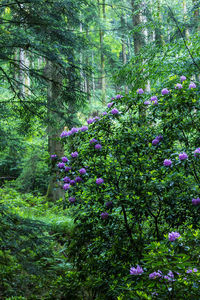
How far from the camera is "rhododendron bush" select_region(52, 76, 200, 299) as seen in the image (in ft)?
7.60

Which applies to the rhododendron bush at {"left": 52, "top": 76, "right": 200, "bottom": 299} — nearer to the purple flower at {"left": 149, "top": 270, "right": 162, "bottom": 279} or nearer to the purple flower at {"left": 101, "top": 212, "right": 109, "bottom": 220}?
the purple flower at {"left": 101, "top": 212, "right": 109, "bottom": 220}

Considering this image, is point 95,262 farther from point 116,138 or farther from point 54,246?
point 54,246

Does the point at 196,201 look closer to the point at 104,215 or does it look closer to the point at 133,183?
the point at 133,183

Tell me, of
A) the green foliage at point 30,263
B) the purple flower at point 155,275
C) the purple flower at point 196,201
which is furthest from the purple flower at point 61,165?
the purple flower at point 155,275

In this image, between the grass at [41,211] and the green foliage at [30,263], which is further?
the grass at [41,211]

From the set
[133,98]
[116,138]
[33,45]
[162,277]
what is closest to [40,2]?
[33,45]

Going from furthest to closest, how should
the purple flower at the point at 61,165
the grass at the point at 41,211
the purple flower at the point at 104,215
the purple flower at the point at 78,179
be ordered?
the grass at the point at 41,211, the purple flower at the point at 61,165, the purple flower at the point at 78,179, the purple flower at the point at 104,215

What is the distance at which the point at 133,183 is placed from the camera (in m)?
2.48

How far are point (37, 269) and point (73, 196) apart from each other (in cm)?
93

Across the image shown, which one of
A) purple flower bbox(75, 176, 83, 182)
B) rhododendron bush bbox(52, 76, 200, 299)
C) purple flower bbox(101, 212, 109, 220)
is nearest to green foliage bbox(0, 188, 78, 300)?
rhododendron bush bbox(52, 76, 200, 299)

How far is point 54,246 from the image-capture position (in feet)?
16.2

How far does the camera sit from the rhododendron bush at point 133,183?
232cm

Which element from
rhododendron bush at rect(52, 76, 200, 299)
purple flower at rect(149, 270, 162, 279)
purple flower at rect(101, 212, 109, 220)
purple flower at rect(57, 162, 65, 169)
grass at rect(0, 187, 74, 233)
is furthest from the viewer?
grass at rect(0, 187, 74, 233)

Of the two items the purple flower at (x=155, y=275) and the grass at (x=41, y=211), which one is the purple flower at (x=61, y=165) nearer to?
the purple flower at (x=155, y=275)
